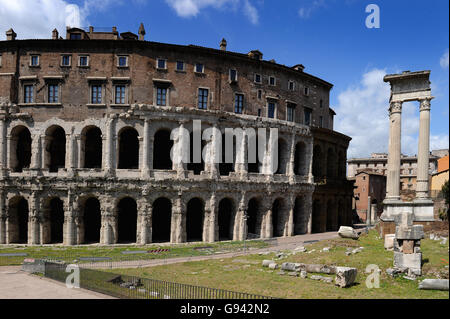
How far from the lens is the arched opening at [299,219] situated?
3972 centimetres

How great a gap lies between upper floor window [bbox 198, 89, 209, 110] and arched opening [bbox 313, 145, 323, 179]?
58.8 feet

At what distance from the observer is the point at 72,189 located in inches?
1195

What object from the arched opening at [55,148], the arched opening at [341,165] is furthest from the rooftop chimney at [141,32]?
the arched opening at [341,165]

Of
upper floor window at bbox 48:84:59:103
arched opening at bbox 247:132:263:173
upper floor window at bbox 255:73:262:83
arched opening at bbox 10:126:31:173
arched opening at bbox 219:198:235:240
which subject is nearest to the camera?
upper floor window at bbox 48:84:59:103

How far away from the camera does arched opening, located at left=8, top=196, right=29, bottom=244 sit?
3131cm

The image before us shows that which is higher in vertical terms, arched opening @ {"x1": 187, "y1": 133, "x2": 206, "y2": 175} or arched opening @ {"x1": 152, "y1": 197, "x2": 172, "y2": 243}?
arched opening @ {"x1": 187, "y1": 133, "x2": 206, "y2": 175}

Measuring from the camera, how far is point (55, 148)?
34.4 metres

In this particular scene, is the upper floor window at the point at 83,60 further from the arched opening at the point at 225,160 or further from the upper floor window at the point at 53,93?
the arched opening at the point at 225,160

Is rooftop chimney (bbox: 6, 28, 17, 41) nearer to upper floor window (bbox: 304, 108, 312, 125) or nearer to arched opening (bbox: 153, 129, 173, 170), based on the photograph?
arched opening (bbox: 153, 129, 173, 170)

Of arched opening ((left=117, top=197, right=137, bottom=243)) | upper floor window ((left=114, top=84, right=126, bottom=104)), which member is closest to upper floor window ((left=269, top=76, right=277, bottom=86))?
upper floor window ((left=114, top=84, right=126, bottom=104))

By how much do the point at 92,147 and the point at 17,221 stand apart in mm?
10275

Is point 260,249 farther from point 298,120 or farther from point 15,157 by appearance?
point 15,157
